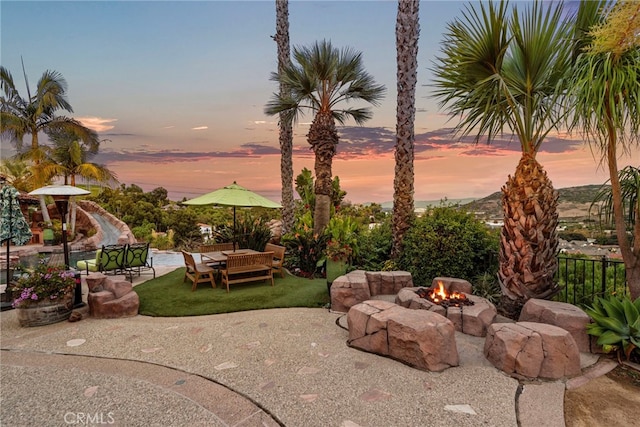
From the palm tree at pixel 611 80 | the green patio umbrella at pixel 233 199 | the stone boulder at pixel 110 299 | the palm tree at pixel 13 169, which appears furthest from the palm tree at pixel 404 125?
the palm tree at pixel 13 169

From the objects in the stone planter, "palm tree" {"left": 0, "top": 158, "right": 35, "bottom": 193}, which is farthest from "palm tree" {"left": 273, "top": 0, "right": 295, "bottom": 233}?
"palm tree" {"left": 0, "top": 158, "right": 35, "bottom": 193}

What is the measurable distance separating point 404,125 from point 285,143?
5.07 metres

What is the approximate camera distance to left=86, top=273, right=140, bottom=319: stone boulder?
18.1 ft

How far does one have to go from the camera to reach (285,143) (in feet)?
36.7

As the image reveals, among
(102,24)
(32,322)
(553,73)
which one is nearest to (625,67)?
(553,73)

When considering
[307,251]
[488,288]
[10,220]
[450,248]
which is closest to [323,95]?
[307,251]

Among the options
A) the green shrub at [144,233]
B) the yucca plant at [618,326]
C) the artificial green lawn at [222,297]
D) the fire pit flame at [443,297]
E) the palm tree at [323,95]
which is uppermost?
the palm tree at [323,95]

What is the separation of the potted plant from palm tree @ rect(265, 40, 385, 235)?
588 cm

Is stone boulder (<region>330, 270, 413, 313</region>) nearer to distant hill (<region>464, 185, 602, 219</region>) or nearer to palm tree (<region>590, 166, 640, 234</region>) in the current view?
distant hill (<region>464, 185, 602, 219</region>)

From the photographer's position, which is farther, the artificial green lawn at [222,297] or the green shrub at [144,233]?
the green shrub at [144,233]

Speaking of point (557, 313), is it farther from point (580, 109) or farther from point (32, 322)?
point (32, 322)

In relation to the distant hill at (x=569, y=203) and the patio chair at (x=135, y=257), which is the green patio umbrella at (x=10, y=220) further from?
the distant hill at (x=569, y=203)

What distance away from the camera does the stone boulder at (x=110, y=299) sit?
5531mm

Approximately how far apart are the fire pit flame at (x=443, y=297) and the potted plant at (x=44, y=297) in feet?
19.9
